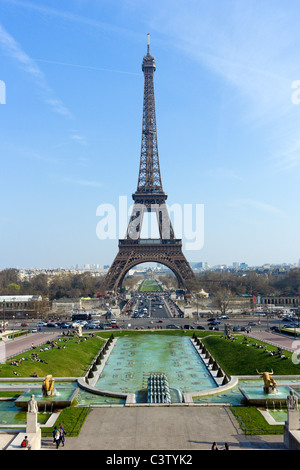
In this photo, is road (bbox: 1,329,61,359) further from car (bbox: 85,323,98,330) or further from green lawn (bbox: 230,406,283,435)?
green lawn (bbox: 230,406,283,435)

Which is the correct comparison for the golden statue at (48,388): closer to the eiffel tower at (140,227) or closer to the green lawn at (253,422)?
the green lawn at (253,422)

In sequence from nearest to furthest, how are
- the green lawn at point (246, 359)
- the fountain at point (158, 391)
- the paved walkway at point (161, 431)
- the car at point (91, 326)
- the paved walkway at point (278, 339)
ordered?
the paved walkway at point (161, 431)
the fountain at point (158, 391)
the green lawn at point (246, 359)
the paved walkway at point (278, 339)
the car at point (91, 326)

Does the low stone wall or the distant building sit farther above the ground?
the distant building

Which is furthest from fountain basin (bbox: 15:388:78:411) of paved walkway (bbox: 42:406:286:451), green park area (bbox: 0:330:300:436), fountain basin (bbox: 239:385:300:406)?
fountain basin (bbox: 239:385:300:406)

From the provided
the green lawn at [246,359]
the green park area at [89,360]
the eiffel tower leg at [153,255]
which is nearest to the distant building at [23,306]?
the eiffel tower leg at [153,255]

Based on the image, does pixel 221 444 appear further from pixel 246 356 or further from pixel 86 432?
pixel 246 356
